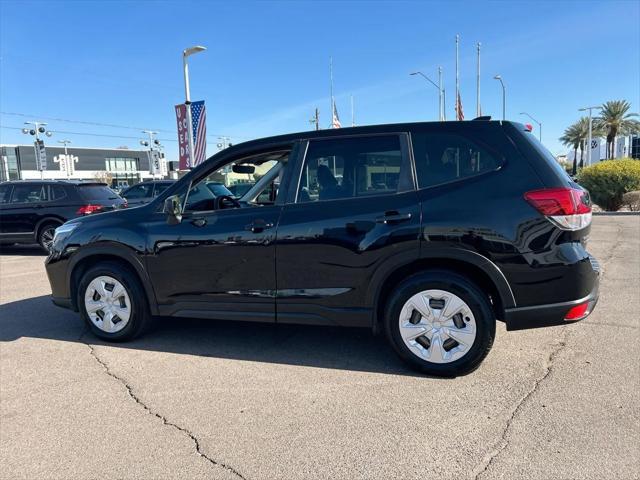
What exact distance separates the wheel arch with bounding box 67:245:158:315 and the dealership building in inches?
2309

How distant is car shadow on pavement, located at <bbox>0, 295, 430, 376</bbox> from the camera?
4047mm

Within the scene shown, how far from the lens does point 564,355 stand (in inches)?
158

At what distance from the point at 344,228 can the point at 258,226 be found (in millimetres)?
735

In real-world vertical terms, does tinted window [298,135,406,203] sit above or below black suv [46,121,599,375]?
above

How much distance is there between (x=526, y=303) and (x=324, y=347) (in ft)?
5.84

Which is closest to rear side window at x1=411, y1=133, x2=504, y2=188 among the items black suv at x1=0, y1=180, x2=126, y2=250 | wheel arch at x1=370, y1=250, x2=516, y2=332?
wheel arch at x1=370, y1=250, x2=516, y2=332

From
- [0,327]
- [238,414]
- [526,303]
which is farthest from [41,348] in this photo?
[526,303]

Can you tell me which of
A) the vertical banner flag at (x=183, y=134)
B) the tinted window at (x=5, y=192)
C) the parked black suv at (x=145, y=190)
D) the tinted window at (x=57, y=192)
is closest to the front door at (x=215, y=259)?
the tinted window at (x=57, y=192)

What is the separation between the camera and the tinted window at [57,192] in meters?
10.7

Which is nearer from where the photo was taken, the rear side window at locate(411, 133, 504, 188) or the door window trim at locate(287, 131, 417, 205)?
the rear side window at locate(411, 133, 504, 188)

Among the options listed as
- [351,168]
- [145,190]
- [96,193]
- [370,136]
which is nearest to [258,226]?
[351,168]

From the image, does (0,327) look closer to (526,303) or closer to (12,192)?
(526,303)

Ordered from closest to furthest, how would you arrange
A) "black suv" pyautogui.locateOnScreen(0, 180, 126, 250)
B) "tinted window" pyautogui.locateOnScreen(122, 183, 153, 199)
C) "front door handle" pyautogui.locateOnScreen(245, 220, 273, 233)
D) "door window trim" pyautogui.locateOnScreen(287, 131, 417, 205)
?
"door window trim" pyautogui.locateOnScreen(287, 131, 417, 205)
"front door handle" pyautogui.locateOnScreen(245, 220, 273, 233)
"black suv" pyautogui.locateOnScreen(0, 180, 126, 250)
"tinted window" pyautogui.locateOnScreen(122, 183, 153, 199)

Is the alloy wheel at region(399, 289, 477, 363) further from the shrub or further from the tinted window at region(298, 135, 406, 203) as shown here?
the shrub
